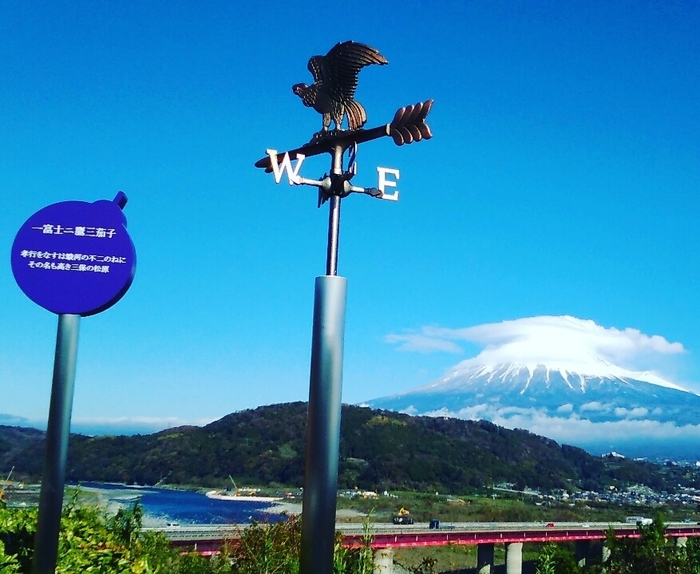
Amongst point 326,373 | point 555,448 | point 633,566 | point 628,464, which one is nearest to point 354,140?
point 326,373

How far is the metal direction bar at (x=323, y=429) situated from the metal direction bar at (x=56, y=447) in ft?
4.94

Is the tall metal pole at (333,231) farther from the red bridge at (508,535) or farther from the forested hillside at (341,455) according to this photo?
the forested hillside at (341,455)

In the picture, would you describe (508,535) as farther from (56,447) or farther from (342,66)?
(56,447)

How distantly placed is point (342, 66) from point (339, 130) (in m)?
0.49

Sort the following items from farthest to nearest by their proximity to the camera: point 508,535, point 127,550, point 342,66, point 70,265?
point 508,535, point 342,66, point 127,550, point 70,265

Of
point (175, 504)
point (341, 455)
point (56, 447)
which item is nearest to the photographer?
point (56, 447)

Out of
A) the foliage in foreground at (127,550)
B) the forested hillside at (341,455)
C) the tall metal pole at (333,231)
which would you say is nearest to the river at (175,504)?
the forested hillside at (341,455)

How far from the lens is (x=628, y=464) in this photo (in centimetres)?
10206

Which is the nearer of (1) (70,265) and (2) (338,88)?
(1) (70,265)

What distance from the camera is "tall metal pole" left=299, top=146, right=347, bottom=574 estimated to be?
4.84 metres

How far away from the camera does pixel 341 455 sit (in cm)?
6419

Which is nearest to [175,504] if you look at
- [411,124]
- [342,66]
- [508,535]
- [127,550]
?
[508,535]

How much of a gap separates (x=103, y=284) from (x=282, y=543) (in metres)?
4.73

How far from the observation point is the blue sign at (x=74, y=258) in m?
4.76
